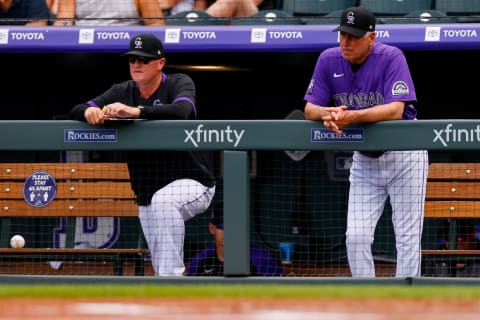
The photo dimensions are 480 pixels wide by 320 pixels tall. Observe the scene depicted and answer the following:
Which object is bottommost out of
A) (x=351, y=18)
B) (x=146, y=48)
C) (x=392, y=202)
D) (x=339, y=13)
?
(x=392, y=202)

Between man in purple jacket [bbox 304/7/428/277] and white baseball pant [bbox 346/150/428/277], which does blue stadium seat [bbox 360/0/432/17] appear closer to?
man in purple jacket [bbox 304/7/428/277]

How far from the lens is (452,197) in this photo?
282 inches

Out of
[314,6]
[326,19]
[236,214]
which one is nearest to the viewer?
[236,214]

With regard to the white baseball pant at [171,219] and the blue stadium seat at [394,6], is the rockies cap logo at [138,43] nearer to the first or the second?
the white baseball pant at [171,219]

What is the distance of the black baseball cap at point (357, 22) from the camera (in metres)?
6.28

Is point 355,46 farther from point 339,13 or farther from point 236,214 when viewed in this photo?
point 339,13

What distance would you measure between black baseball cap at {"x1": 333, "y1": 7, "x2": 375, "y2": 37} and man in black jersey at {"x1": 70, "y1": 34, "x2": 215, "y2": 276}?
950mm

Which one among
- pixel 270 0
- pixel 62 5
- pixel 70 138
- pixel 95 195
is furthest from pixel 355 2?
pixel 70 138

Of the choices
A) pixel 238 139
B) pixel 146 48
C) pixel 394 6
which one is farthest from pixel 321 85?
pixel 394 6

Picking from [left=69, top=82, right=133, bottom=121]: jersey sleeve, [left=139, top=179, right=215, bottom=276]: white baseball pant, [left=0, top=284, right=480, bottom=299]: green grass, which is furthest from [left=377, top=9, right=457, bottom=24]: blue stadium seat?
[left=0, top=284, right=480, bottom=299]: green grass

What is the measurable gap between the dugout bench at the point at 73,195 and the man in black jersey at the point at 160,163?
51cm

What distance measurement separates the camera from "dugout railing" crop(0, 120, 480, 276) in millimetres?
6016

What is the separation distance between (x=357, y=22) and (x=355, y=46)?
0.42ft

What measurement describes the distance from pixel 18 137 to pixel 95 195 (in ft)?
→ 3.36
